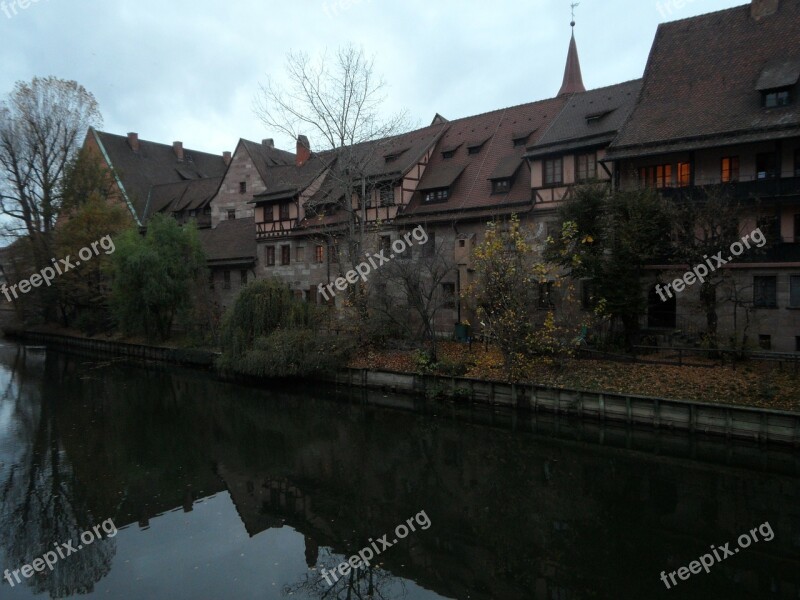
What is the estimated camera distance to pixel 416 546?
Answer: 10.2m

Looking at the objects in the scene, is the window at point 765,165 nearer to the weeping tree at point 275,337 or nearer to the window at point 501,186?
the window at point 501,186

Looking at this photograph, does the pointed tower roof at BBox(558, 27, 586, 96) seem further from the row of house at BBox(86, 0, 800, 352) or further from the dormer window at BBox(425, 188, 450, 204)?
the dormer window at BBox(425, 188, 450, 204)

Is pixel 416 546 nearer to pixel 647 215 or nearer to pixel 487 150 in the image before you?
pixel 647 215

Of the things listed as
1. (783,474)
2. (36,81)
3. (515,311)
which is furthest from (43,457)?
(36,81)

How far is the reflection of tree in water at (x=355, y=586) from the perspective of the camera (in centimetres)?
889

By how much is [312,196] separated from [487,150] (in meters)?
9.74

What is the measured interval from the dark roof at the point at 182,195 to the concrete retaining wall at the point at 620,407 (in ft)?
94.5

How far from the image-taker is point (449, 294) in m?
22.9

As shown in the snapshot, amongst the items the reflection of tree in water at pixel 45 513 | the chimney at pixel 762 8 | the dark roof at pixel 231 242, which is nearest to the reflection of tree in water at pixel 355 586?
the reflection of tree in water at pixel 45 513

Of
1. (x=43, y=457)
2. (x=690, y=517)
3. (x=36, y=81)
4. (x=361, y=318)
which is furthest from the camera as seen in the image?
(x=36, y=81)

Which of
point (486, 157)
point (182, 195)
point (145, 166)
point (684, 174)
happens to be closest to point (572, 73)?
point (486, 157)

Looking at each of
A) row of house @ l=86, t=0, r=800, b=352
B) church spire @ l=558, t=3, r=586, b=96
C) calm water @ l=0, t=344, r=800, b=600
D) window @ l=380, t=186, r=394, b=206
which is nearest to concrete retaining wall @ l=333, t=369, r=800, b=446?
calm water @ l=0, t=344, r=800, b=600

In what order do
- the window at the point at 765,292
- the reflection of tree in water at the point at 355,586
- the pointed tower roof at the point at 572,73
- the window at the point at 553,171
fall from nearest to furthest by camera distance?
the reflection of tree in water at the point at 355,586 < the window at the point at 765,292 < the window at the point at 553,171 < the pointed tower roof at the point at 572,73

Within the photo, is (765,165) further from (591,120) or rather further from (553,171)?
(553,171)
